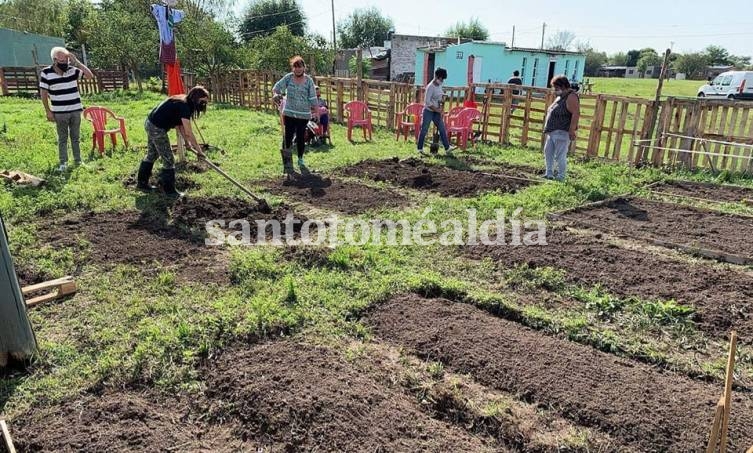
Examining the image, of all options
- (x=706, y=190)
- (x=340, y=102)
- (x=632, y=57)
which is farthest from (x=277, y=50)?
(x=632, y=57)

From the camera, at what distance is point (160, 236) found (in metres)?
5.67

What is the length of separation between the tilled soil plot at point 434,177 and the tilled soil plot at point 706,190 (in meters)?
2.18

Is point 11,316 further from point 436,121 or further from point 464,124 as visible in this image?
point 464,124

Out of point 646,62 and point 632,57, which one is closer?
point 646,62

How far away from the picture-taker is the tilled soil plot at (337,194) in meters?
7.07

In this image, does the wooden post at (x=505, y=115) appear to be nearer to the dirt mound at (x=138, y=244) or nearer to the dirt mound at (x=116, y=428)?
the dirt mound at (x=138, y=244)

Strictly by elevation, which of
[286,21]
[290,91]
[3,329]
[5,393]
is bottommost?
[5,393]

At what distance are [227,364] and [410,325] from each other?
4.36 ft

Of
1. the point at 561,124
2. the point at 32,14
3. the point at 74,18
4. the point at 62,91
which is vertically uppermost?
the point at 32,14

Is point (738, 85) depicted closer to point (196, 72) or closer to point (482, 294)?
point (196, 72)

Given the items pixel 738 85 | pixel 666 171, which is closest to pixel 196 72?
pixel 666 171

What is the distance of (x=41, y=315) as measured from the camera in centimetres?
400

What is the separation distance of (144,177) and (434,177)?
428cm

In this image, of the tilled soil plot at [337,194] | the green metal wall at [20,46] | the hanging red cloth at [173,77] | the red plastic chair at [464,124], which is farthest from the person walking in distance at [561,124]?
the green metal wall at [20,46]
